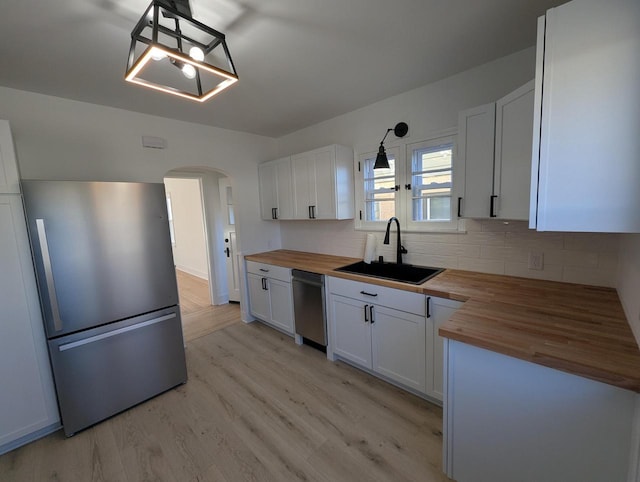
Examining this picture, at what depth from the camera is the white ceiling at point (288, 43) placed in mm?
1362

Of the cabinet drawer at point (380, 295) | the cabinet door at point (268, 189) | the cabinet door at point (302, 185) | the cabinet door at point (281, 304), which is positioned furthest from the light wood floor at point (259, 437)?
the cabinet door at point (268, 189)

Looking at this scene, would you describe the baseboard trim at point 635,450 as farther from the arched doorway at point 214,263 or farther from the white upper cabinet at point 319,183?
the arched doorway at point 214,263

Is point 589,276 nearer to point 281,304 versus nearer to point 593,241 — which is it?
point 593,241

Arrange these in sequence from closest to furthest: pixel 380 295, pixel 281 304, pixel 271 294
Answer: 1. pixel 380 295
2. pixel 281 304
3. pixel 271 294

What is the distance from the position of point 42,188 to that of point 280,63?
1775 millimetres

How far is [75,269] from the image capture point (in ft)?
5.94

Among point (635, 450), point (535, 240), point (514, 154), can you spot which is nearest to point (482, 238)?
point (535, 240)

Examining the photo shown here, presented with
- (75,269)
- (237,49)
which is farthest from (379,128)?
(75,269)

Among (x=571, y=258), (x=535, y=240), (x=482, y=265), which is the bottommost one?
(x=482, y=265)

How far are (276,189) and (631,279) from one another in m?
3.15

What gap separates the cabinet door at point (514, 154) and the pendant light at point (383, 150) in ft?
2.82

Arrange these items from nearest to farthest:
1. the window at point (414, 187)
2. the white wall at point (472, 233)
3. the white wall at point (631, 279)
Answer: the white wall at point (631, 279)
the white wall at point (472, 233)
the window at point (414, 187)

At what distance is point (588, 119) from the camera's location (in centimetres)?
99

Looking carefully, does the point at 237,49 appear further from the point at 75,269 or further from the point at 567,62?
the point at 75,269
